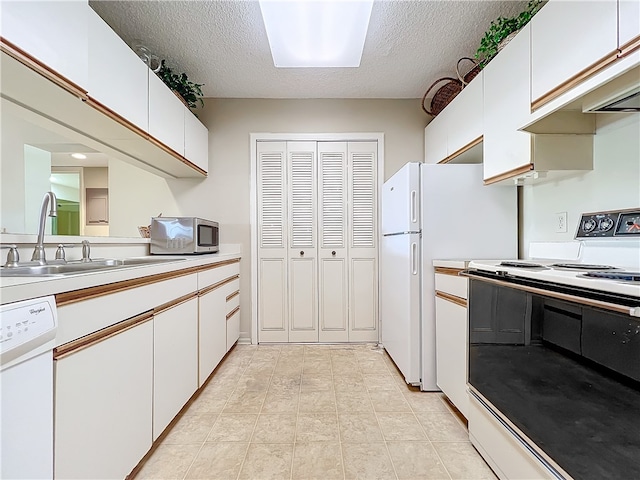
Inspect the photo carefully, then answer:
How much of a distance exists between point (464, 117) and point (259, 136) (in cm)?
191

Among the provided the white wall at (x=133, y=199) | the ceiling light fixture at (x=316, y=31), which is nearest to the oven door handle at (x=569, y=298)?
the ceiling light fixture at (x=316, y=31)

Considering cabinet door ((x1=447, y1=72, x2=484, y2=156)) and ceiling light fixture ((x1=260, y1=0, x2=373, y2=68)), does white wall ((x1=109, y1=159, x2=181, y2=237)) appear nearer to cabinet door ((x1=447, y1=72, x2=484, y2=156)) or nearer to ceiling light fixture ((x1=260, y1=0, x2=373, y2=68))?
ceiling light fixture ((x1=260, y1=0, x2=373, y2=68))

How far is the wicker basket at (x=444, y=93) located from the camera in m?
2.76

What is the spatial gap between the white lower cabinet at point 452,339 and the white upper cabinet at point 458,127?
991 millimetres

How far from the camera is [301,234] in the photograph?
333cm

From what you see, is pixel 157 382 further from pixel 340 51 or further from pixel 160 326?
pixel 340 51

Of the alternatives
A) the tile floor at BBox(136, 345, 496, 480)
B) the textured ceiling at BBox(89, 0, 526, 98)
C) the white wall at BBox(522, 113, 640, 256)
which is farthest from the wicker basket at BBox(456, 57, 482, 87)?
the tile floor at BBox(136, 345, 496, 480)

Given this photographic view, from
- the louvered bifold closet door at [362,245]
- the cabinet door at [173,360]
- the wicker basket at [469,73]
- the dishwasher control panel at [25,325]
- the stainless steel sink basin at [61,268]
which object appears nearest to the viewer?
the dishwasher control panel at [25,325]

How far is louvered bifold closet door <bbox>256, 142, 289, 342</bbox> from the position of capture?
3.32 m

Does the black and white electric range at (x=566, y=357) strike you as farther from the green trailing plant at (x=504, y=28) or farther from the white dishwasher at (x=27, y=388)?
the white dishwasher at (x=27, y=388)

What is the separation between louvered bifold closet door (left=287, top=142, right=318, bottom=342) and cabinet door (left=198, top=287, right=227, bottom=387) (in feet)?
2.70

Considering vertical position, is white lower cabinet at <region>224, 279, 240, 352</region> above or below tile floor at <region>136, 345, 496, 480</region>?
above

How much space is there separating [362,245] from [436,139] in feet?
3.93

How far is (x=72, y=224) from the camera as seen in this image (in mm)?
1973
